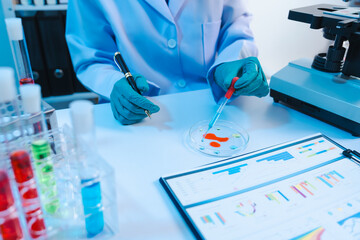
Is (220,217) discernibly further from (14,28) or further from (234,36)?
(234,36)

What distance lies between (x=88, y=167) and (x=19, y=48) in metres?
0.33

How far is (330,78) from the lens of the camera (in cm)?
99

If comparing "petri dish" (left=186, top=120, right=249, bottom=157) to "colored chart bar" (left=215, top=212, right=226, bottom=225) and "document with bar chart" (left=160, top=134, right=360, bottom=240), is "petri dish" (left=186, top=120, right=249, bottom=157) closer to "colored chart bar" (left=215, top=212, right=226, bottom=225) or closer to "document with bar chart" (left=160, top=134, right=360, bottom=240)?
"document with bar chart" (left=160, top=134, right=360, bottom=240)

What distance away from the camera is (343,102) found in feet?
2.87

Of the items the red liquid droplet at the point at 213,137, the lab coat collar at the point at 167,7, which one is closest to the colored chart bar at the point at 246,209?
the red liquid droplet at the point at 213,137

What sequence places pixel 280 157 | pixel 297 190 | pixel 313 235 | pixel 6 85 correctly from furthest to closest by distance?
pixel 280 157
pixel 297 190
pixel 313 235
pixel 6 85

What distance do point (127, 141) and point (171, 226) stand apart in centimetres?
32

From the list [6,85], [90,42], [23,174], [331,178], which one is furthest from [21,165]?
[90,42]

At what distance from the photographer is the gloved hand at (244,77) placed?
0.91 metres

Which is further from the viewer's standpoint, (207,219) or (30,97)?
(207,219)

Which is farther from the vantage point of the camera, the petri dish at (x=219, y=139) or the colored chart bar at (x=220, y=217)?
the petri dish at (x=219, y=139)

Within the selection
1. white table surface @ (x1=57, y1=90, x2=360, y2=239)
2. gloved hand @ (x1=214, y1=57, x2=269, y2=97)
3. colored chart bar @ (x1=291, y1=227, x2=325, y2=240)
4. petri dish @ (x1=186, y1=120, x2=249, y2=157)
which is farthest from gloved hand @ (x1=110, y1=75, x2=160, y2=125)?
colored chart bar @ (x1=291, y1=227, x2=325, y2=240)

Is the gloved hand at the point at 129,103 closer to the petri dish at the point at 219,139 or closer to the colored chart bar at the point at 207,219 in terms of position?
the petri dish at the point at 219,139

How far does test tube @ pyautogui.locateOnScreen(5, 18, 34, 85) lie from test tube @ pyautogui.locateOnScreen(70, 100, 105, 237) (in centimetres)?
27
